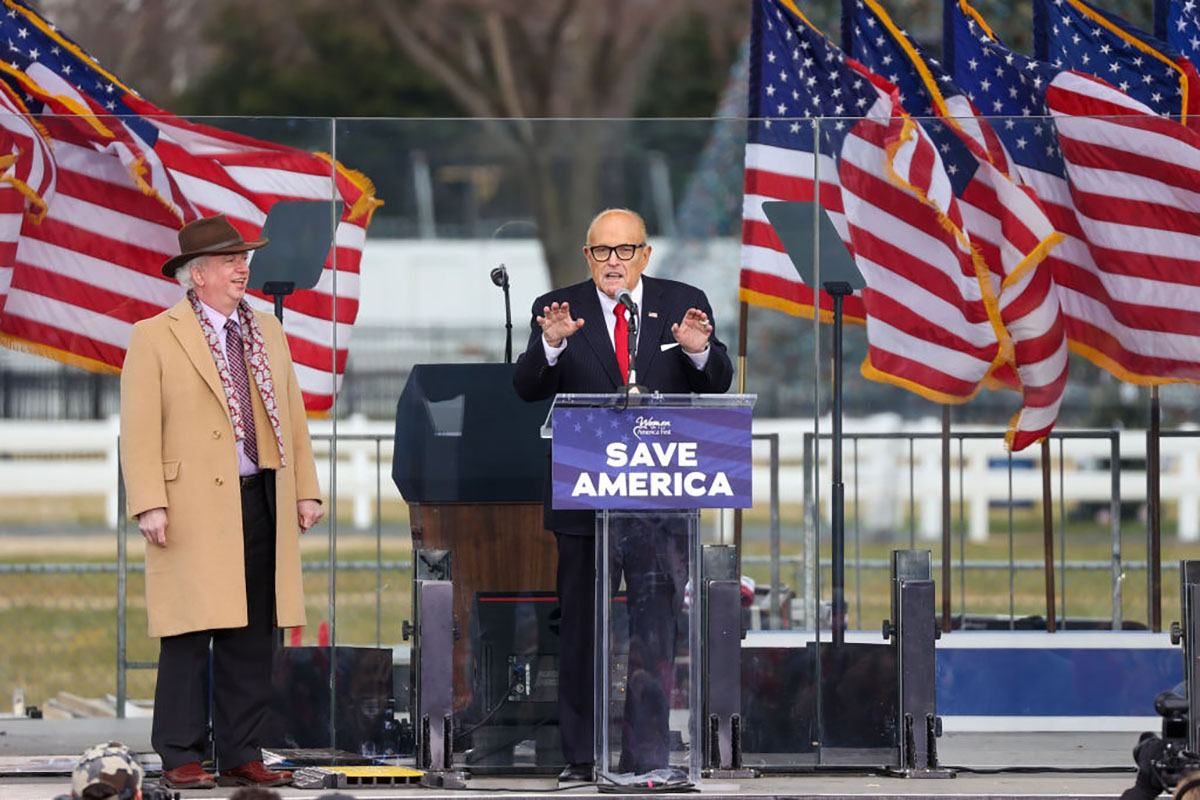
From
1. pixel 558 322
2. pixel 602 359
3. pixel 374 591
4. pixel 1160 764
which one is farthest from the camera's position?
pixel 374 591

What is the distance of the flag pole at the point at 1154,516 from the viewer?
401 inches

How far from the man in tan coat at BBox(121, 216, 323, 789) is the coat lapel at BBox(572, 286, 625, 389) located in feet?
3.50

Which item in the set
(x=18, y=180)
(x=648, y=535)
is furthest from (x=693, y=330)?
(x=18, y=180)

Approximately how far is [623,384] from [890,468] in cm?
355

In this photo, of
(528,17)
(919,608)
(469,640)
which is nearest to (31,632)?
(469,640)

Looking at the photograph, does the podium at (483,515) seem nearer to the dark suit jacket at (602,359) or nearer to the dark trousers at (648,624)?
the dark suit jacket at (602,359)

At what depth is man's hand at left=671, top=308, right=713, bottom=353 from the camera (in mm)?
8461

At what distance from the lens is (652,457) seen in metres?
8.47

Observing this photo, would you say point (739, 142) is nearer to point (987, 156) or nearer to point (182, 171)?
point (987, 156)

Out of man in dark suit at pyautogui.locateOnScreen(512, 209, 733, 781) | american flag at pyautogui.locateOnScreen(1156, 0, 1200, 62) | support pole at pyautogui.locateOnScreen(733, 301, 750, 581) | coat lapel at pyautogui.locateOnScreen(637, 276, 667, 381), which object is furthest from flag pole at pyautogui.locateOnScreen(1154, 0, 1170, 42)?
coat lapel at pyautogui.locateOnScreen(637, 276, 667, 381)

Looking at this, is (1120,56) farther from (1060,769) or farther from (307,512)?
(307,512)

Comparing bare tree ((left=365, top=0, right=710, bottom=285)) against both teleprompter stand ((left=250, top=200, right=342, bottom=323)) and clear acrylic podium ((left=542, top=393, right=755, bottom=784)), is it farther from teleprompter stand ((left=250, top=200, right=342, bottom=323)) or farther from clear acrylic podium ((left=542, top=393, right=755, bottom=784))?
clear acrylic podium ((left=542, top=393, right=755, bottom=784))

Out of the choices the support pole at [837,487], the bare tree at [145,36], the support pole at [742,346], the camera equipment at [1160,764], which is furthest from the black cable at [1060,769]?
the bare tree at [145,36]

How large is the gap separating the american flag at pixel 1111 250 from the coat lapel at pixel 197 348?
3.22 metres
